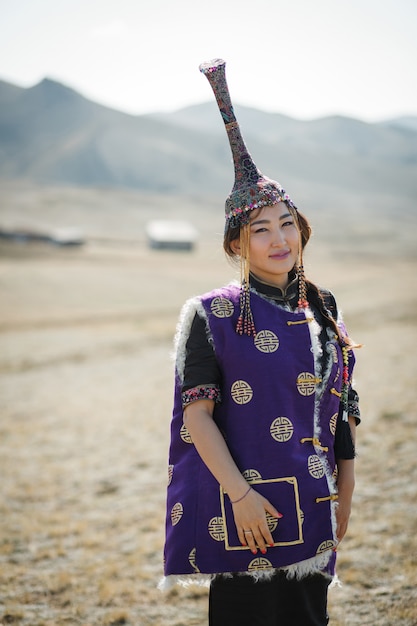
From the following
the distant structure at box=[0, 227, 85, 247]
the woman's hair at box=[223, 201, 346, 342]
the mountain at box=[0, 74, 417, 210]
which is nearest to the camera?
the woman's hair at box=[223, 201, 346, 342]

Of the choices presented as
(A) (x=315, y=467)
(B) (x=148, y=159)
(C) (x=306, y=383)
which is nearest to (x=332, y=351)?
(C) (x=306, y=383)

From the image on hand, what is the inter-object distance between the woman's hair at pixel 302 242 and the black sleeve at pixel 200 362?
328mm

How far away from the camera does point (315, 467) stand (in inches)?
73.4

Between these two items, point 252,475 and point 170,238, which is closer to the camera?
point 252,475

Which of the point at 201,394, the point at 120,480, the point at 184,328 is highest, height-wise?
the point at 184,328

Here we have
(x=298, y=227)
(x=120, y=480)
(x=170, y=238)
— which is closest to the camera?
(x=298, y=227)

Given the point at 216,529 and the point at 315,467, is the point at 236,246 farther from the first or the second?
the point at 216,529

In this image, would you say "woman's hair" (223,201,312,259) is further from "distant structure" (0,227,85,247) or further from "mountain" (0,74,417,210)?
"mountain" (0,74,417,210)

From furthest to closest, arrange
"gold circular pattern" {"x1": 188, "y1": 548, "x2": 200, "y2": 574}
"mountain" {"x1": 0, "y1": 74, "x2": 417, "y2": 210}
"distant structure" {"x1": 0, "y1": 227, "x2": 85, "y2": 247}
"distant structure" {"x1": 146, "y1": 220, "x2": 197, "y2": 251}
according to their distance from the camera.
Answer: "mountain" {"x1": 0, "y1": 74, "x2": 417, "y2": 210}
"distant structure" {"x1": 146, "y1": 220, "x2": 197, "y2": 251}
"distant structure" {"x1": 0, "y1": 227, "x2": 85, "y2": 247}
"gold circular pattern" {"x1": 188, "y1": 548, "x2": 200, "y2": 574}

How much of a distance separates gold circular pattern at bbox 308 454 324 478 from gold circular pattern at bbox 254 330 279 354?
1.29ft

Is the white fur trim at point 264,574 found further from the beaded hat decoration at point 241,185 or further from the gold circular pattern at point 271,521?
the beaded hat decoration at point 241,185

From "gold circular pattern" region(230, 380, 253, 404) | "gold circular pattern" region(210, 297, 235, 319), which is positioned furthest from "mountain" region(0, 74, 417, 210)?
"gold circular pattern" region(230, 380, 253, 404)

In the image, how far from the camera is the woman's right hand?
1733 millimetres

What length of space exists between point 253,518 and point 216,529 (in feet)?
0.51
